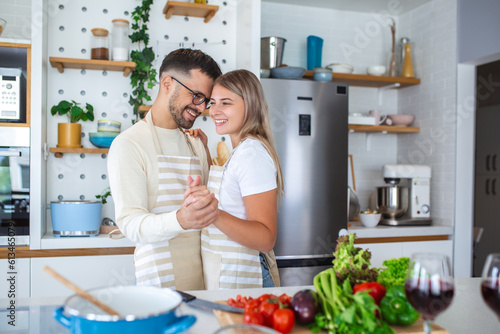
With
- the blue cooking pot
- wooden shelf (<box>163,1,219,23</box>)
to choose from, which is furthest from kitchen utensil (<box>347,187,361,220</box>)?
the blue cooking pot

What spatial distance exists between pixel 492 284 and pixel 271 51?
2.80 metres

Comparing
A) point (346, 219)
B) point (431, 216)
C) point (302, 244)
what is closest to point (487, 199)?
point (431, 216)

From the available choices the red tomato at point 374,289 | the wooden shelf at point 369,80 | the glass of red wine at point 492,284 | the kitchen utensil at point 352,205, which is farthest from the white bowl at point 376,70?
the glass of red wine at point 492,284

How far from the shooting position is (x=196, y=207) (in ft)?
4.32

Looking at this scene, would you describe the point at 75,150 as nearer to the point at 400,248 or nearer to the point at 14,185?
the point at 14,185

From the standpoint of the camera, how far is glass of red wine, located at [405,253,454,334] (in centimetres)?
87

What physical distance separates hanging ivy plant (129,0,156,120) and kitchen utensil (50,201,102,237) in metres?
0.76

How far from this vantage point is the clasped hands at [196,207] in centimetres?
132

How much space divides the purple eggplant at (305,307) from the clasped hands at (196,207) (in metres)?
0.41

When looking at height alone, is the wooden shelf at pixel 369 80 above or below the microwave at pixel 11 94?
above

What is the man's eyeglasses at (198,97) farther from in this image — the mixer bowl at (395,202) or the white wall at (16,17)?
the mixer bowl at (395,202)

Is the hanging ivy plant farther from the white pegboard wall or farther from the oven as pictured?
the oven

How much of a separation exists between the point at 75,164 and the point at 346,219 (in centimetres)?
193

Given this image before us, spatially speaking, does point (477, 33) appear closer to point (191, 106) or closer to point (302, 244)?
point (302, 244)
